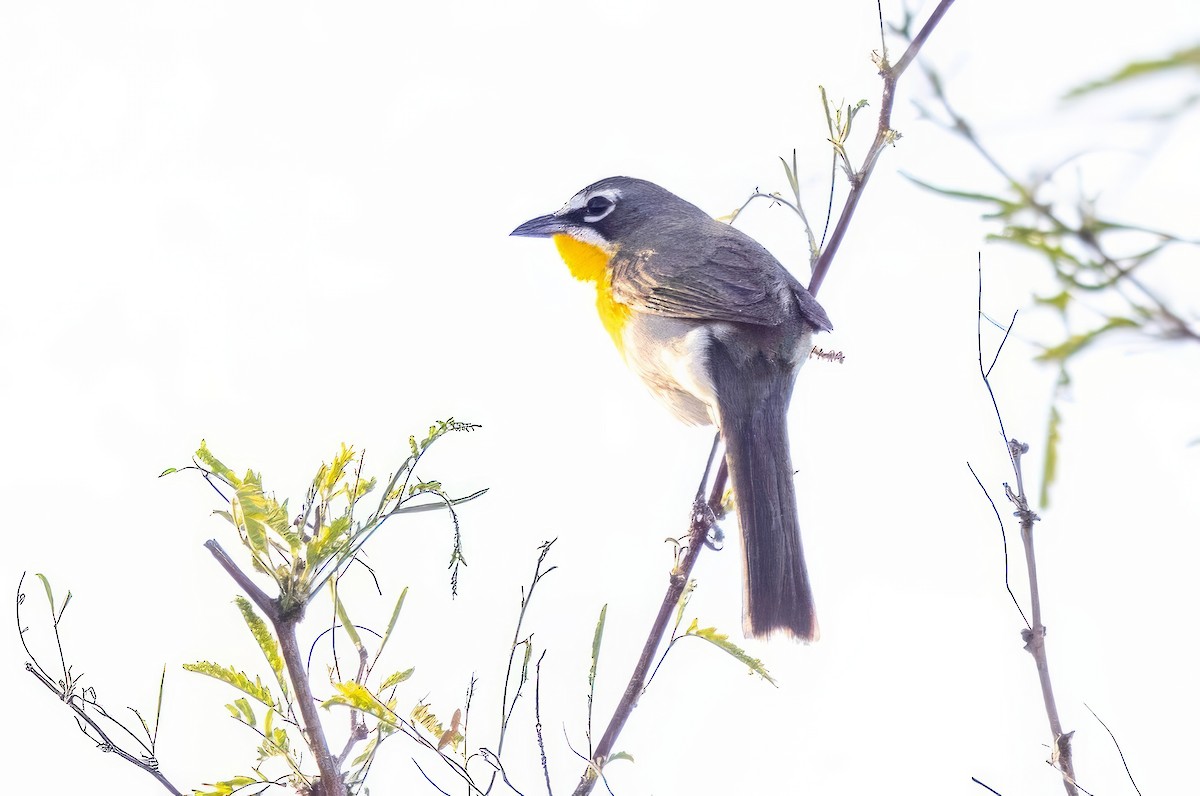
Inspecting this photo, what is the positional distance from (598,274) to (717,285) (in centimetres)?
82

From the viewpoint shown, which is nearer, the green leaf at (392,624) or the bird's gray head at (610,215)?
the green leaf at (392,624)

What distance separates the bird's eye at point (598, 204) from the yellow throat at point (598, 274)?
0.18m

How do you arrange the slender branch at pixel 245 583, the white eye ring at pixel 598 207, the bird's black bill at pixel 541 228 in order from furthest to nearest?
1. the white eye ring at pixel 598 207
2. the bird's black bill at pixel 541 228
3. the slender branch at pixel 245 583

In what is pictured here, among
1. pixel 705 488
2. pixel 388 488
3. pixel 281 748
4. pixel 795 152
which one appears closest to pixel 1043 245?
pixel 388 488

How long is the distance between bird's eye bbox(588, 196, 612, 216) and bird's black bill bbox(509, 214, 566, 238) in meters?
0.15

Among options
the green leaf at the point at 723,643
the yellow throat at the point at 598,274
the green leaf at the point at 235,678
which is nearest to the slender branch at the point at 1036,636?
the green leaf at the point at 723,643

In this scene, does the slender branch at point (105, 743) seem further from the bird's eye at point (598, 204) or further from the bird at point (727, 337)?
the bird's eye at point (598, 204)

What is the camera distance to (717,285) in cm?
439

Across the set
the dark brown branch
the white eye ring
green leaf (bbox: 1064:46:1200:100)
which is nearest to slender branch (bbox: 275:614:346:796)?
the dark brown branch

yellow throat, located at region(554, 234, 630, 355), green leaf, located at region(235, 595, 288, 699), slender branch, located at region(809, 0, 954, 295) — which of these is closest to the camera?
green leaf, located at region(235, 595, 288, 699)

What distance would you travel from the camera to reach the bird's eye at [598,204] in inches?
211

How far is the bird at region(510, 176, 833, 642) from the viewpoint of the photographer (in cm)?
387

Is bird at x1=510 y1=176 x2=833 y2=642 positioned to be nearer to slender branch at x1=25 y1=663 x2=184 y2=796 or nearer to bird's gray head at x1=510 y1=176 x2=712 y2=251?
bird's gray head at x1=510 y1=176 x2=712 y2=251

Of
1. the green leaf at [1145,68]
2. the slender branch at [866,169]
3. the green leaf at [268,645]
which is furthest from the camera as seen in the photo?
the slender branch at [866,169]
